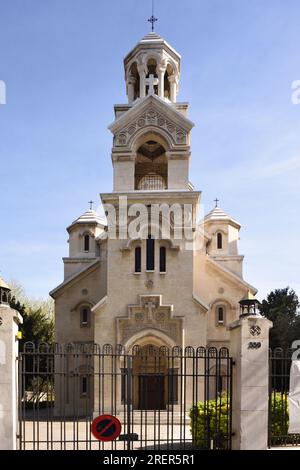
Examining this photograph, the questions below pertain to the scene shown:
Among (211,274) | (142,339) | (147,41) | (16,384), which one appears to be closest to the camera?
(16,384)

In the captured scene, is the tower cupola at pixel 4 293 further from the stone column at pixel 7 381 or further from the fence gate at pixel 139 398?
the fence gate at pixel 139 398

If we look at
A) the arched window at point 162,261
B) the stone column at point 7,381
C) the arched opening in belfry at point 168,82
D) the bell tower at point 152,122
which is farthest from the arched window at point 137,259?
the stone column at point 7,381

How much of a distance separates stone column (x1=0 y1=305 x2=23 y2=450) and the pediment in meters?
17.1

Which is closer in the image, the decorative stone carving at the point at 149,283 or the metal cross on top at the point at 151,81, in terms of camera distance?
the decorative stone carving at the point at 149,283

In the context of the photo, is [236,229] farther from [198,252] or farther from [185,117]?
[185,117]

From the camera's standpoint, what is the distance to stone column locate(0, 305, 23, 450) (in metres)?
11.0

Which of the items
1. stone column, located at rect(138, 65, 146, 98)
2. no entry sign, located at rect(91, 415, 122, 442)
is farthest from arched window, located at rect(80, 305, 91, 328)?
no entry sign, located at rect(91, 415, 122, 442)

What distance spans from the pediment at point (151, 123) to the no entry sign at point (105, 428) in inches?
702

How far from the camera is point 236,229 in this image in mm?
38656

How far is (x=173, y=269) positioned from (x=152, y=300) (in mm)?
1860

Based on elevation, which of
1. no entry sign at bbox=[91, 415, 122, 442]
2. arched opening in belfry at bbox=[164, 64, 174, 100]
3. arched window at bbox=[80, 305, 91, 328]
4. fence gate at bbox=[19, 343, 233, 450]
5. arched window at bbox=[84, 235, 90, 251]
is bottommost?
fence gate at bbox=[19, 343, 233, 450]

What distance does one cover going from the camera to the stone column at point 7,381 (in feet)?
35.9

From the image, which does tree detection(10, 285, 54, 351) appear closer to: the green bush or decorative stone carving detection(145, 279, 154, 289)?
decorative stone carving detection(145, 279, 154, 289)

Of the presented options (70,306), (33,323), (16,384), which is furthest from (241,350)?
(33,323)
